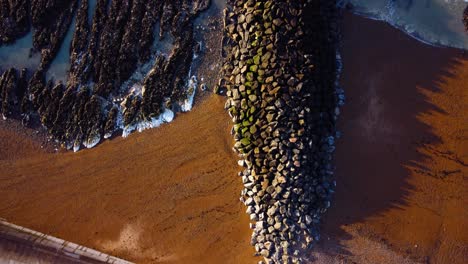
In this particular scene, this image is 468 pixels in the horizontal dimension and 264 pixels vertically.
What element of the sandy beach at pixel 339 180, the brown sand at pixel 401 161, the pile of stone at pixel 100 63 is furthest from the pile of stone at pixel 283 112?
the pile of stone at pixel 100 63

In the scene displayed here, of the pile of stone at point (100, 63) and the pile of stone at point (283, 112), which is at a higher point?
the pile of stone at point (100, 63)

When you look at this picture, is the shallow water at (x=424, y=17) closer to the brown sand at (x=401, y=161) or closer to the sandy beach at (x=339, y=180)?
the sandy beach at (x=339, y=180)

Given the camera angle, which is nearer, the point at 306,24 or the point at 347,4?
the point at 306,24

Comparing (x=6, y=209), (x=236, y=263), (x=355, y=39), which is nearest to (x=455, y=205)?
(x=355, y=39)

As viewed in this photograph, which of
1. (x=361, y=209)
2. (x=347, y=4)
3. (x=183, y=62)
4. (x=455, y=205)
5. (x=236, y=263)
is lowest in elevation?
(x=455, y=205)

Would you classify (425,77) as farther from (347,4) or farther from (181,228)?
(181,228)

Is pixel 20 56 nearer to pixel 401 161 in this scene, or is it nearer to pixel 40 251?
pixel 40 251
